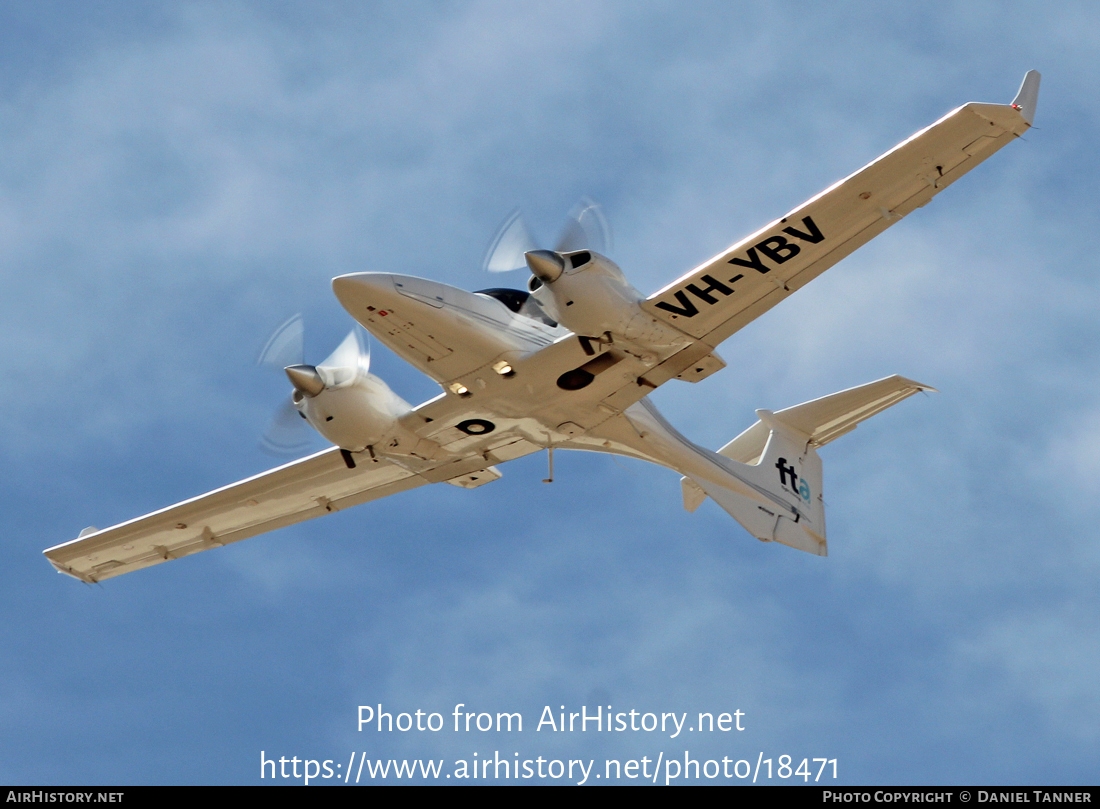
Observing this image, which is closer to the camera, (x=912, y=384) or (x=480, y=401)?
(x=480, y=401)

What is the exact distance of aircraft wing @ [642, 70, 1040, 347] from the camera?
63.6 feet

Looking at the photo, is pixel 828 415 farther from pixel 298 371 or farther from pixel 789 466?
pixel 298 371

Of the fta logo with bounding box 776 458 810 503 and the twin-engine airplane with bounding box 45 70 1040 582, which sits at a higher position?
the fta logo with bounding box 776 458 810 503

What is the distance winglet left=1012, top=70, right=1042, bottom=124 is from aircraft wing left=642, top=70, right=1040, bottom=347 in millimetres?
15

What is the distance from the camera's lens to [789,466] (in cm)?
2844

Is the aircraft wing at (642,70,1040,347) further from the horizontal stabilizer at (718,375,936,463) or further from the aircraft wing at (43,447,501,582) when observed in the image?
the aircraft wing at (43,447,501,582)

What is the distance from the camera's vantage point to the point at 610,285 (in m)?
20.5

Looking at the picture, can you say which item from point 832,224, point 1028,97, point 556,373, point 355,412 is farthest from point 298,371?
point 1028,97

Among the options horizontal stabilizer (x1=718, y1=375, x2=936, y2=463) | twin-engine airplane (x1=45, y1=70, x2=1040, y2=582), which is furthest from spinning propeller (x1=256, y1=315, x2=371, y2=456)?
horizontal stabilizer (x1=718, y1=375, x2=936, y2=463)

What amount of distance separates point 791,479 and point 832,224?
9.02 metres

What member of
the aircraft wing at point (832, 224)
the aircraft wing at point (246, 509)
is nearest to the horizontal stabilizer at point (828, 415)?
the aircraft wing at point (832, 224)

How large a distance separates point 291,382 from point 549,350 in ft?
15.9
